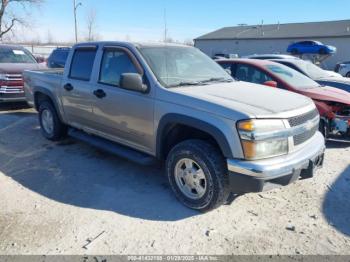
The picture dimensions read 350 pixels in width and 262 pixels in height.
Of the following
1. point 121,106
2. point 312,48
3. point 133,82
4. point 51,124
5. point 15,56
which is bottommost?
point 51,124

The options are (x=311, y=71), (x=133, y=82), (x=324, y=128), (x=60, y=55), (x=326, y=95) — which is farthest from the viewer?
(x=60, y=55)

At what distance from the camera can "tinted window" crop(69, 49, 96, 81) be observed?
5.06 metres

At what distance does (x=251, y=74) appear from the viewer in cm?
699

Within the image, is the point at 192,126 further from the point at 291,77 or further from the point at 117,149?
the point at 291,77

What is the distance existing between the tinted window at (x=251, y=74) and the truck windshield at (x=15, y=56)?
6927 mm

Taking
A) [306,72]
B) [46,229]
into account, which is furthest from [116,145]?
[306,72]

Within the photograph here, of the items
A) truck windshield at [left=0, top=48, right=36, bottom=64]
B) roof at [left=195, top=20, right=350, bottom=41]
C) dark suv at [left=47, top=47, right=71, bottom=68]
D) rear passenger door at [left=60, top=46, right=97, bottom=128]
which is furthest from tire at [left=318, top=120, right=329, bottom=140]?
roof at [left=195, top=20, right=350, bottom=41]

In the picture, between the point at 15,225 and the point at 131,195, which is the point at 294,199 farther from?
the point at 15,225

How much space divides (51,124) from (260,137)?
444cm

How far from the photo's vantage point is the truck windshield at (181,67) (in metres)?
4.16

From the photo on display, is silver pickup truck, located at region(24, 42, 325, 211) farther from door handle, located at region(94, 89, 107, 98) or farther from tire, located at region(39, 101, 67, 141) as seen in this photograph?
tire, located at region(39, 101, 67, 141)

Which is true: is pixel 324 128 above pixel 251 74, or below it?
below

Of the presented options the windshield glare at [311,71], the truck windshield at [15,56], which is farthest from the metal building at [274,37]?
the truck windshield at [15,56]

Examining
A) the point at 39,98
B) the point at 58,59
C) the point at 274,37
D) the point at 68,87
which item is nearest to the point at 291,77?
the point at 68,87
